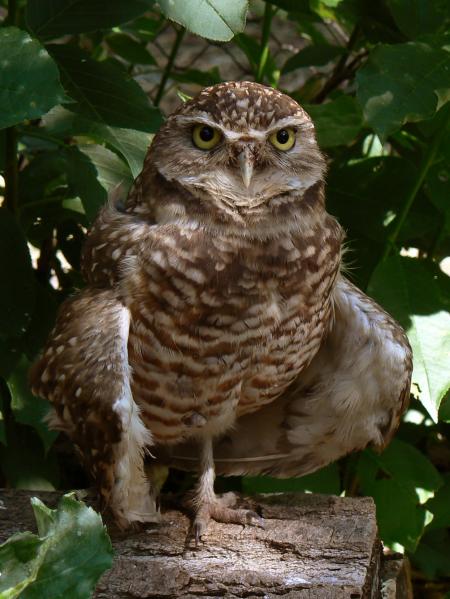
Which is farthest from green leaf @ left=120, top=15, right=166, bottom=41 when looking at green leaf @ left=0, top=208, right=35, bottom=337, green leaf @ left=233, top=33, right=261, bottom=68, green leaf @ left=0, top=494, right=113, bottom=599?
green leaf @ left=0, top=494, right=113, bottom=599

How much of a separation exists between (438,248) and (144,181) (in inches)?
55.2

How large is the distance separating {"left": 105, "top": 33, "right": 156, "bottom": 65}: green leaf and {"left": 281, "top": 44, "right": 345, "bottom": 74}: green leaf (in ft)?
1.92

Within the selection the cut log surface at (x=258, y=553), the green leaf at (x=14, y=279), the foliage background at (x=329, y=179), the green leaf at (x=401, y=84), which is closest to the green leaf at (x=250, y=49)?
the foliage background at (x=329, y=179)

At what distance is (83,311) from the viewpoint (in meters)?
2.73

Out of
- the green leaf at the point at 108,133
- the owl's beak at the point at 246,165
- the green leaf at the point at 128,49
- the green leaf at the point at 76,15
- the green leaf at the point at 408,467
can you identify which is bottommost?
the green leaf at the point at 408,467

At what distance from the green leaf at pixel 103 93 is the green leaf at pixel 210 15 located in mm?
347

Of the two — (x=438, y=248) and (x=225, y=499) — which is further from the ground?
(x=438, y=248)

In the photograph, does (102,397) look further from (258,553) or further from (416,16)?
(416,16)

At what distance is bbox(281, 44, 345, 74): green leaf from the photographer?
12.8ft

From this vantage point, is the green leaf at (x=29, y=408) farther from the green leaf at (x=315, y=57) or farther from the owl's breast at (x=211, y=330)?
the green leaf at (x=315, y=57)

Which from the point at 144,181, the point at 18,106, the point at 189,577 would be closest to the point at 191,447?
the point at 189,577

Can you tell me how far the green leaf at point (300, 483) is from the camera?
3438 millimetres

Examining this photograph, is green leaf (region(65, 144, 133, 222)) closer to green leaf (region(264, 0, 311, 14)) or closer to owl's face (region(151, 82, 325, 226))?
owl's face (region(151, 82, 325, 226))

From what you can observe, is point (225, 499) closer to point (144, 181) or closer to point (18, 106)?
point (144, 181)
